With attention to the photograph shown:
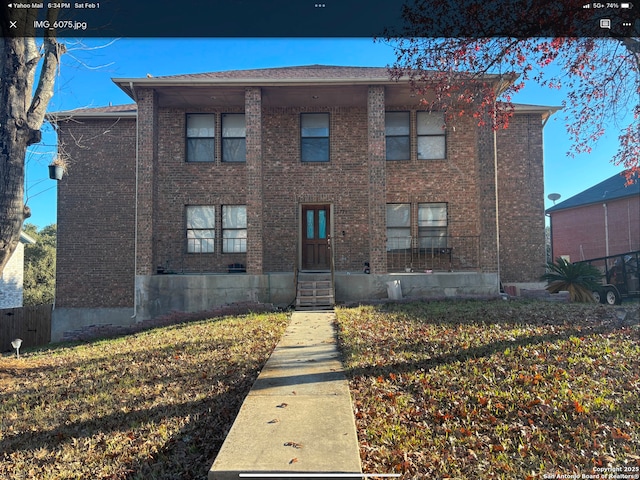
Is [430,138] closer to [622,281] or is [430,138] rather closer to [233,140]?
[233,140]

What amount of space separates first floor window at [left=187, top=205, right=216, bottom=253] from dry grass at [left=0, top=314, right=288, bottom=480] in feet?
21.2

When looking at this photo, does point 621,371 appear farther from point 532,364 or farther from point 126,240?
point 126,240

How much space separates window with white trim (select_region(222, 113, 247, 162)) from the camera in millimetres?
13992

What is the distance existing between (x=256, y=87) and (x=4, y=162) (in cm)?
779

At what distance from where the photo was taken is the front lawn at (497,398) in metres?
3.11

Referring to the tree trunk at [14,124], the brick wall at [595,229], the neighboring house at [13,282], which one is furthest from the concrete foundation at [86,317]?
the brick wall at [595,229]

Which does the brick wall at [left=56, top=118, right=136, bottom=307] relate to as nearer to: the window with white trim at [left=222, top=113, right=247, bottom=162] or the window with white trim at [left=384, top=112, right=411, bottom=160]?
the window with white trim at [left=222, top=113, right=247, bottom=162]

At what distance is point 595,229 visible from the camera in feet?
81.1

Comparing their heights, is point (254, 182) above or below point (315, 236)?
above

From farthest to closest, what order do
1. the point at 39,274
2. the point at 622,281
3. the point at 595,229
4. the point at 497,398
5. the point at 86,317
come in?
the point at 39,274
the point at 595,229
the point at 86,317
the point at 622,281
the point at 497,398

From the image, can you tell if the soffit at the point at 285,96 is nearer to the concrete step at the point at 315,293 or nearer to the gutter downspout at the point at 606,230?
the concrete step at the point at 315,293

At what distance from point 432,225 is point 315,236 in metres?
4.02

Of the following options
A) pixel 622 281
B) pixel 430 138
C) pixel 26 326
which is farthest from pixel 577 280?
pixel 26 326

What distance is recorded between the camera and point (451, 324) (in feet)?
25.3
